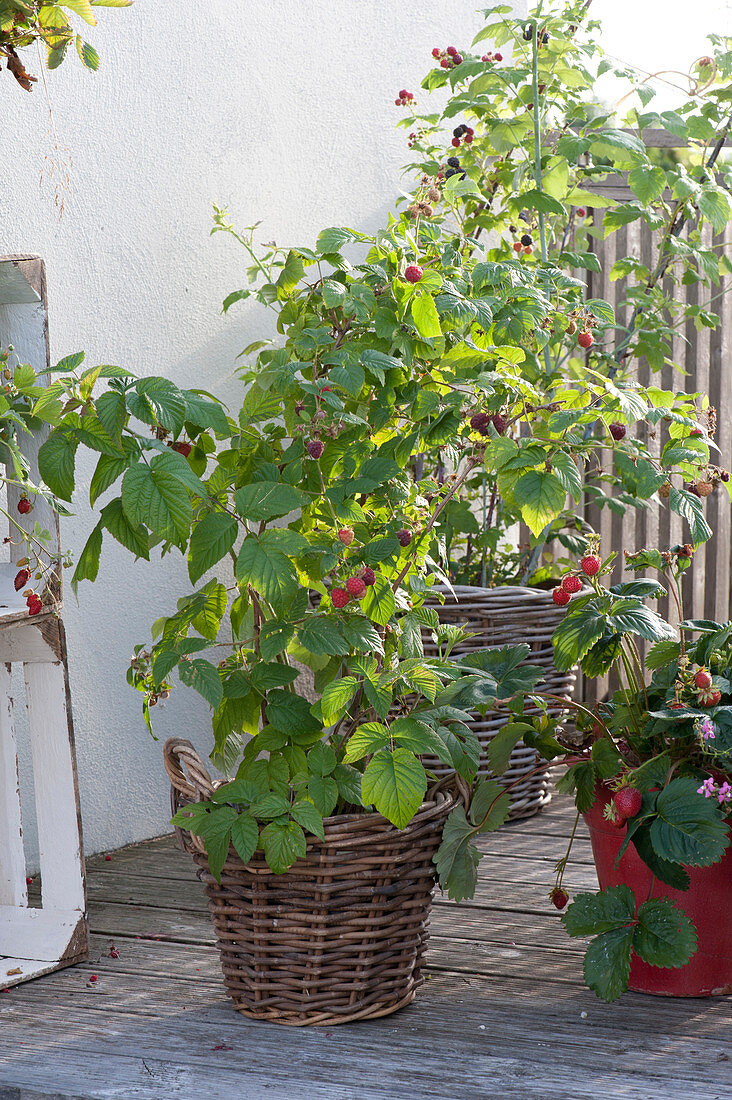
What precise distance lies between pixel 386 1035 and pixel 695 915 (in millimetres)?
407

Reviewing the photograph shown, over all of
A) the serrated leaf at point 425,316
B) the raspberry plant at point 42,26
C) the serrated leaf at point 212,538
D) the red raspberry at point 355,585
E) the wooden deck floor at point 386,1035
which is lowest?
the wooden deck floor at point 386,1035

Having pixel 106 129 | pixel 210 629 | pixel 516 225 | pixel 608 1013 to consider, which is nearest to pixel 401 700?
pixel 210 629

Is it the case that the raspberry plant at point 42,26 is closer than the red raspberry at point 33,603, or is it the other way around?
the raspberry plant at point 42,26

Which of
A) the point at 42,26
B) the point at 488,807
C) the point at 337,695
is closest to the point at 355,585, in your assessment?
the point at 337,695

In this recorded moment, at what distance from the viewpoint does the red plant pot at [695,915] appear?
1385mm

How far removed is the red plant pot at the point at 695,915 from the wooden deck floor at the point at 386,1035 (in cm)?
2

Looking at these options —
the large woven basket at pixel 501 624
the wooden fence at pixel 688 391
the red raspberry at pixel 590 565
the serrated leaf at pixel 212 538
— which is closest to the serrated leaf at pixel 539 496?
the red raspberry at pixel 590 565

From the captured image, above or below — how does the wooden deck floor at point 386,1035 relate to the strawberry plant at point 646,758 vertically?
below

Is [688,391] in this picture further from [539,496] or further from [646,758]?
[539,496]

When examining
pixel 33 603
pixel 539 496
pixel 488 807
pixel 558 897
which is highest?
pixel 539 496

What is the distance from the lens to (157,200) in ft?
7.23

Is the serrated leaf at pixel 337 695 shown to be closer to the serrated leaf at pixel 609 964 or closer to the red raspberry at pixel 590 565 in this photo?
the red raspberry at pixel 590 565

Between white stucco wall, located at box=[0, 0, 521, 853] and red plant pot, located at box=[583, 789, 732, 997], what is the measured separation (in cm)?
102

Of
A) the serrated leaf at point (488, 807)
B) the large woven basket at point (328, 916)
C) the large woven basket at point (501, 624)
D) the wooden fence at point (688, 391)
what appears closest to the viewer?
the large woven basket at point (328, 916)
